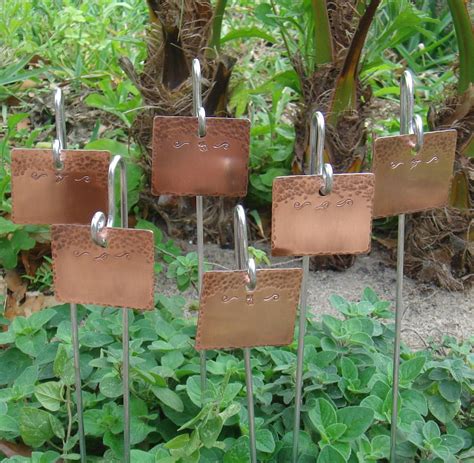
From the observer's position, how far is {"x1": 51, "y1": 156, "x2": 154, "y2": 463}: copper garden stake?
92 centimetres

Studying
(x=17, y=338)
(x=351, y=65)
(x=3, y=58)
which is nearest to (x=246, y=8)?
(x=3, y=58)

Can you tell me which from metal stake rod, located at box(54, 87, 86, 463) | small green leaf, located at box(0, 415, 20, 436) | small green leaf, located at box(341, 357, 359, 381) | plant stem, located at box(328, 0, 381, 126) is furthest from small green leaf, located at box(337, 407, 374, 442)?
plant stem, located at box(328, 0, 381, 126)

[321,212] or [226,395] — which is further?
[226,395]

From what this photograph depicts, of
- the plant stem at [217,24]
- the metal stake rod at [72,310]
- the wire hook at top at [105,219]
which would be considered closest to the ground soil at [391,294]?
the plant stem at [217,24]

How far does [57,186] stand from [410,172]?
18.3 inches

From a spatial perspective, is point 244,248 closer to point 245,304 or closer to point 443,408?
point 245,304

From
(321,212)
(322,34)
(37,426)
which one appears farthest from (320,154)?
(322,34)

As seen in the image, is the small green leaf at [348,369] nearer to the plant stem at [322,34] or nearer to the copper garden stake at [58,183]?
the copper garden stake at [58,183]

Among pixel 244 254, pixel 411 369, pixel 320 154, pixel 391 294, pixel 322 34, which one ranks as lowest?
pixel 391 294

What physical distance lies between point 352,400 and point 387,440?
12 cm

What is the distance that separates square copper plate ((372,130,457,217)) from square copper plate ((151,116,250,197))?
0.20 meters

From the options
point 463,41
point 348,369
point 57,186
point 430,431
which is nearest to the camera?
point 57,186

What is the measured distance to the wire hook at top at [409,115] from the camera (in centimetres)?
100

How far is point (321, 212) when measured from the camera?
95 cm
